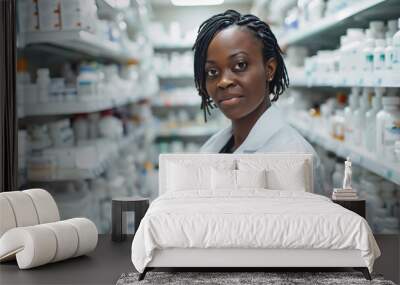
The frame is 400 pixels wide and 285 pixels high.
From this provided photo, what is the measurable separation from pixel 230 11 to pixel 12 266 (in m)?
2.56

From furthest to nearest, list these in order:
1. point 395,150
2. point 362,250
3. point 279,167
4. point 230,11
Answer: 1. point 230,11
2. point 279,167
3. point 395,150
4. point 362,250

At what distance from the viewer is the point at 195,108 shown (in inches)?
239

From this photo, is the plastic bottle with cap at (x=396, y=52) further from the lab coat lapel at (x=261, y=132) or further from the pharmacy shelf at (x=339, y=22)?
the lab coat lapel at (x=261, y=132)

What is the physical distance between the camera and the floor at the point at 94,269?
4.19 m

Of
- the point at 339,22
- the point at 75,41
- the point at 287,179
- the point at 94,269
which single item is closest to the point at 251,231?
the point at 94,269

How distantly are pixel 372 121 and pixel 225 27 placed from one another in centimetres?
135

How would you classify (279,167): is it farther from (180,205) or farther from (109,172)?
(109,172)

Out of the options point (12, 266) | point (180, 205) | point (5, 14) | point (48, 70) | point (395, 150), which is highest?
point (5, 14)

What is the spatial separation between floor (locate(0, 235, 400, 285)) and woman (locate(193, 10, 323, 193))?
1.20 m

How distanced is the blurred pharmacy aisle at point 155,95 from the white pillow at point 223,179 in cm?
83

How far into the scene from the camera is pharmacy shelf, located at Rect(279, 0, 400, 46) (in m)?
5.16

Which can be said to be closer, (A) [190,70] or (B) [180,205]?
(B) [180,205]

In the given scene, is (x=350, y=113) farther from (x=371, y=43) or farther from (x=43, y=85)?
(x=43, y=85)

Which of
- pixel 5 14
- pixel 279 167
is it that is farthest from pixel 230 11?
pixel 5 14
